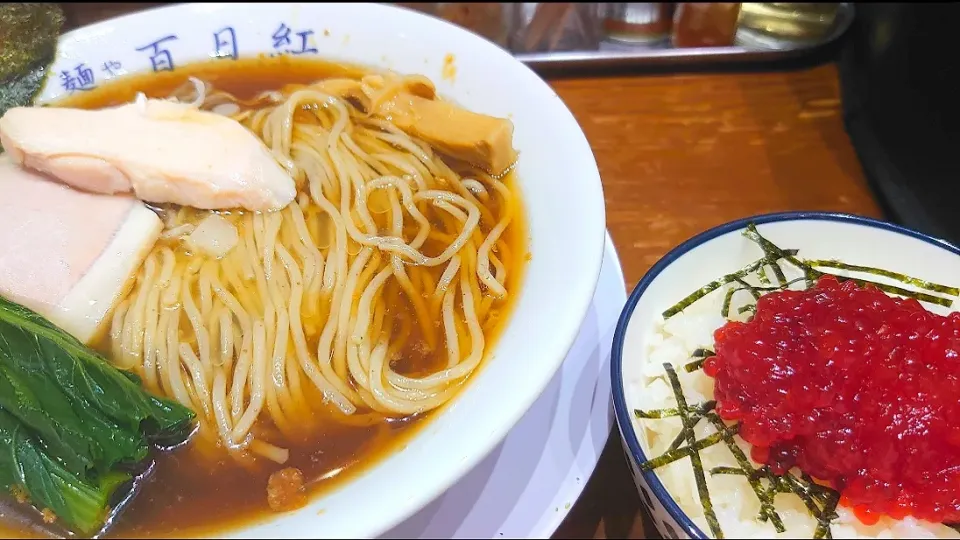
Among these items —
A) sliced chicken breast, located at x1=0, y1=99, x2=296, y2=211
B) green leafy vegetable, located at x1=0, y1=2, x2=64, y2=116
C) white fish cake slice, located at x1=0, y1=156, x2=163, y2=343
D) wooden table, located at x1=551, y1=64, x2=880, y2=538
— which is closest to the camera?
white fish cake slice, located at x1=0, y1=156, x2=163, y2=343

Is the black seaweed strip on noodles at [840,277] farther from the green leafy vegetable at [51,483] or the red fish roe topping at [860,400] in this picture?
the green leafy vegetable at [51,483]

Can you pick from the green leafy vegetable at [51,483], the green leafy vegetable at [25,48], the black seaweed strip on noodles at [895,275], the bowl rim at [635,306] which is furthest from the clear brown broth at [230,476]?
the green leafy vegetable at [25,48]

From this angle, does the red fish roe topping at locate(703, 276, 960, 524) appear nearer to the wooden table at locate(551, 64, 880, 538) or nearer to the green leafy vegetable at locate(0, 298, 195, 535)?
the wooden table at locate(551, 64, 880, 538)

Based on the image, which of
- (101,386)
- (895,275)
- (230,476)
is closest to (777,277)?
(895,275)

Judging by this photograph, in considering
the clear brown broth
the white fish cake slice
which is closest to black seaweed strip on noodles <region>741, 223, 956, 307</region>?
the clear brown broth

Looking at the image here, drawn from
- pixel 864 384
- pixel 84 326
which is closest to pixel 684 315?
pixel 864 384

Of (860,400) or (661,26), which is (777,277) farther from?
(661,26)

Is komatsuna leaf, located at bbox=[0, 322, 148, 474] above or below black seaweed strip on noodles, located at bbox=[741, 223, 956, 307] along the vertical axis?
below
